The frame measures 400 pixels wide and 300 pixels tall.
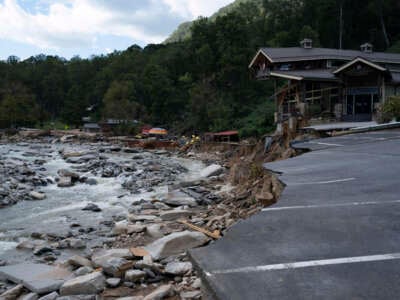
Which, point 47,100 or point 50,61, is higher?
point 50,61

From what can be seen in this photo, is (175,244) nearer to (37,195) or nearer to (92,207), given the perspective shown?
(92,207)

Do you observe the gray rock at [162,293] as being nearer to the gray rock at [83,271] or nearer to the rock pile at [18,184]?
the gray rock at [83,271]

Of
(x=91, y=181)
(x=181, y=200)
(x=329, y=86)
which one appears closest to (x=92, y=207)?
(x=181, y=200)

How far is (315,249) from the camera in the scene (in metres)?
3.43

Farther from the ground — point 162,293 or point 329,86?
point 329,86

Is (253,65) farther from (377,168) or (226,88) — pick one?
(377,168)

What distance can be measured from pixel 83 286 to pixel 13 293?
120 centimetres

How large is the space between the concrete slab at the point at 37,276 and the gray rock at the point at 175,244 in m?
1.42

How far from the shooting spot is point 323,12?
49.6 metres

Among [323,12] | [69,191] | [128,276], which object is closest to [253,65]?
[69,191]

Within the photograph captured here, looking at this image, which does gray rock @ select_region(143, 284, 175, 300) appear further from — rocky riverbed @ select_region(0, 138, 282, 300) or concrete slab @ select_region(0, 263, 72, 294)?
concrete slab @ select_region(0, 263, 72, 294)

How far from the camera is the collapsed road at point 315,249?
8.95 feet

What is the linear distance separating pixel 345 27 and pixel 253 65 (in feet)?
81.3

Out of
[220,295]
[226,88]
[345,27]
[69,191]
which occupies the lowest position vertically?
[69,191]
